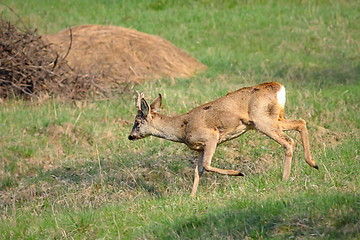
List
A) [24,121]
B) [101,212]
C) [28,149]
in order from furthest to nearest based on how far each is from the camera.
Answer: [24,121]
[28,149]
[101,212]

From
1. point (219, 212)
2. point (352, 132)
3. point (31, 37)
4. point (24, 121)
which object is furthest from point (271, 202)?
point (31, 37)

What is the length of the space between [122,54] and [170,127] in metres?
8.50

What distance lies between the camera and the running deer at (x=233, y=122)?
9.11m

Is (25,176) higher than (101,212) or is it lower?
lower

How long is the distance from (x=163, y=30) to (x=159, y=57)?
423 centimetres

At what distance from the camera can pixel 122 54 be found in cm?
1769

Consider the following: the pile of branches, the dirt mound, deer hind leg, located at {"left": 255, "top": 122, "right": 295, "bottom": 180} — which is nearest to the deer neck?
deer hind leg, located at {"left": 255, "top": 122, "right": 295, "bottom": 180}

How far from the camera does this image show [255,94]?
9.22 metres

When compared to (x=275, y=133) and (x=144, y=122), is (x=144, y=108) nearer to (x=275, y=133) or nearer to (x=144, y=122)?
(x=144, y=122)

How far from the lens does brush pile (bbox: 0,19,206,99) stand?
14766 mm

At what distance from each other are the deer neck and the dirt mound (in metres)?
6.98

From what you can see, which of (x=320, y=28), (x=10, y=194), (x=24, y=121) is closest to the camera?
(x=10, y=194)

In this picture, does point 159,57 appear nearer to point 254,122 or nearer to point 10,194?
point 10,194

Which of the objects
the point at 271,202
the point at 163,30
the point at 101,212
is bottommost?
the point at 163,30
